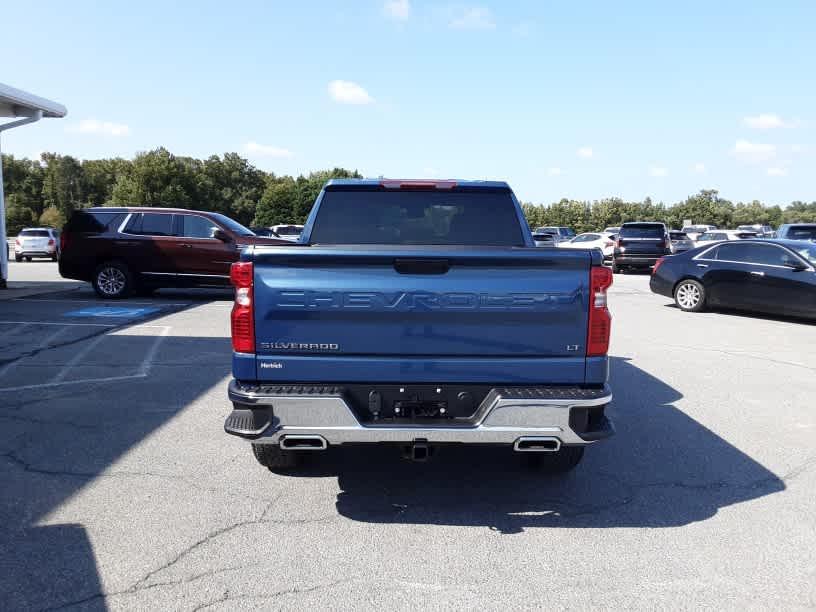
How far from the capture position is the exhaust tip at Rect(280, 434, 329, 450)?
3.65 meters

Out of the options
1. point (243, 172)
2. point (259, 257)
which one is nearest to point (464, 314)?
point (259, 257)

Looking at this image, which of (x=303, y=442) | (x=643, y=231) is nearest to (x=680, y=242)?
(x=643, y=231)

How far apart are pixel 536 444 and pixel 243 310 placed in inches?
67.4

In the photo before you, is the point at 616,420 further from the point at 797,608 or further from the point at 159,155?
the point at 159,155

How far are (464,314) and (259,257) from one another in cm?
111

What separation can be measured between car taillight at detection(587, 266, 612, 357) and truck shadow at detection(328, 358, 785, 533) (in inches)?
40.1

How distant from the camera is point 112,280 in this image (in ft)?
49.6

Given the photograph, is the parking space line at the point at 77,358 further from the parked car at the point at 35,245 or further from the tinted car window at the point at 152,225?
the parked car at the point at 35,245

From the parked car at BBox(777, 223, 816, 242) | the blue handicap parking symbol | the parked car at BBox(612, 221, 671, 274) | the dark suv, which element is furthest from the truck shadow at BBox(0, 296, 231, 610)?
the parked car at BBox(612, 221, 671, 274)

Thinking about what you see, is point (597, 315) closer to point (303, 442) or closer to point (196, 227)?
point (303, 442)

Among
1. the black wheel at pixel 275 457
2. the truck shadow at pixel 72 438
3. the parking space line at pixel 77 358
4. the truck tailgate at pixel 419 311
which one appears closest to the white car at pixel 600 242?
the parking space line at pixel 77 358

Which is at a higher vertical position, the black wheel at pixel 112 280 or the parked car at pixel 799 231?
the parked car at pixel 799 231

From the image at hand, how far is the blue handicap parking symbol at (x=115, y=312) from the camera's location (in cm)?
1255

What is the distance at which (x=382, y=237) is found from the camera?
197 inches
